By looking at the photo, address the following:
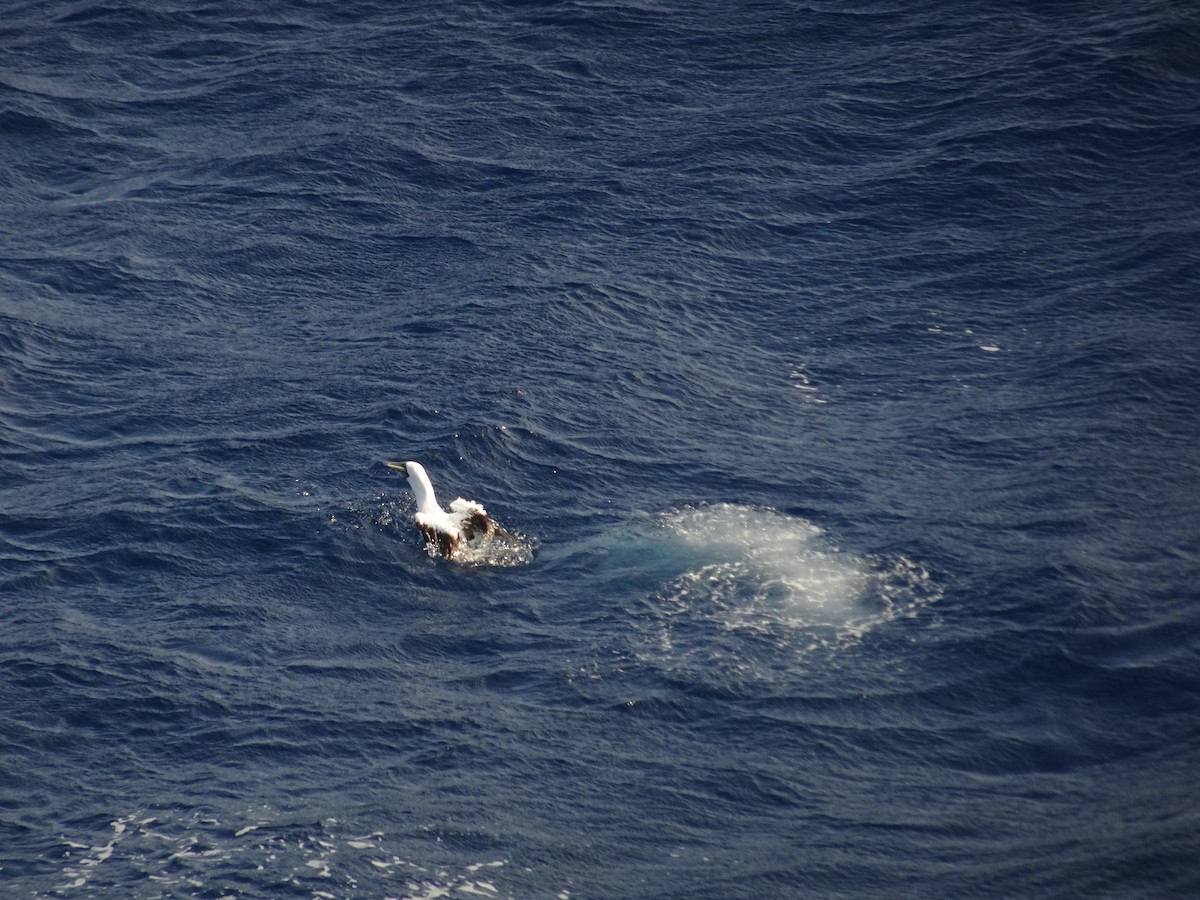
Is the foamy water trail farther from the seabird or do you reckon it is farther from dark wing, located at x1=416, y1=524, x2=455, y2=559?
dark wing, located at x1=416, y1=524, x2=455, y2=559

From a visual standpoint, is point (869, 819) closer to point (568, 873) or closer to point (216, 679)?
point (568, 873)

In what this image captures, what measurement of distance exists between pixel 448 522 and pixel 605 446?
4.15 m

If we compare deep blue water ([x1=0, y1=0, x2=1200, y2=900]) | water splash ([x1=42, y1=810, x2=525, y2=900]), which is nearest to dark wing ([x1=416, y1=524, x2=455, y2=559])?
deep blue water ([x1=0, y1=0, x2=1200, y2=900])

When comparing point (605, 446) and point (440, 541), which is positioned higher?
point (605, 446)

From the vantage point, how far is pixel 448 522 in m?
22.3

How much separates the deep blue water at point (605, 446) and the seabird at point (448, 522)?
0.39 m

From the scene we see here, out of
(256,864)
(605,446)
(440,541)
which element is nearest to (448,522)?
(440,541)

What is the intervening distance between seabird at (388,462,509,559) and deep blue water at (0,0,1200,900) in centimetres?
39

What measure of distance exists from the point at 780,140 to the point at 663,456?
44.4 ft

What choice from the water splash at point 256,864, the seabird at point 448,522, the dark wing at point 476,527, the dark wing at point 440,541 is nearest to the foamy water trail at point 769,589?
the dark wing at point 476,527

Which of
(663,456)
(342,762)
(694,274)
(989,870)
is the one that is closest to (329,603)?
(342,762)

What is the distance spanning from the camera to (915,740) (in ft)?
59.1

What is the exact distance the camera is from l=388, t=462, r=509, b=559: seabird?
2216cm

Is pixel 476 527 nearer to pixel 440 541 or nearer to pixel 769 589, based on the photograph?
Answer: pixel 440 541
